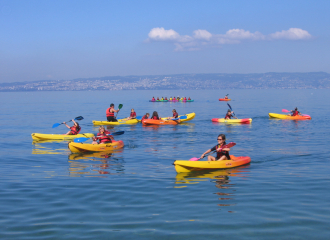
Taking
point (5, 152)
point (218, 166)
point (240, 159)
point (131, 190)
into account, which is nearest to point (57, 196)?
point (131, 190)

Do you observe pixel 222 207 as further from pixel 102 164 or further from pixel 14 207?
pixel 102 164

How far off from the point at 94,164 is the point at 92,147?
2.89 meters

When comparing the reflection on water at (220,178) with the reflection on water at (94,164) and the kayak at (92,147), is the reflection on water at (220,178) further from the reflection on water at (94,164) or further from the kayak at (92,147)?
the kayak at (92,147)

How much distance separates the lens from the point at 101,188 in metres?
10.6

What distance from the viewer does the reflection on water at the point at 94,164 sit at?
1300 centimetres

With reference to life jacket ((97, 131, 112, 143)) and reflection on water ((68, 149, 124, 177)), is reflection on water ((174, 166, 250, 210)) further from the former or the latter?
life jacket ((97, 131, 112, 143))

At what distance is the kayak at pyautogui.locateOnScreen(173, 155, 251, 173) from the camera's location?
12461 millimetres

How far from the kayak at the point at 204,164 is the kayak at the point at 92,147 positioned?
6442 millimetres

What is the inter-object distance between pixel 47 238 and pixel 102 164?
7.64m

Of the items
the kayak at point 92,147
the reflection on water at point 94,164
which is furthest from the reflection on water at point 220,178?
the kayak at point 92,147

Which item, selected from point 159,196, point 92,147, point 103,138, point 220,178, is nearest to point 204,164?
point 220,178

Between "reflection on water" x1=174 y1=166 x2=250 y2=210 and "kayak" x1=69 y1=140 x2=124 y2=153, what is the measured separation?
6.51m

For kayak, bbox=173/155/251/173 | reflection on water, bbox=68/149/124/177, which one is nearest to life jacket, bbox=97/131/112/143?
reflection on water, bbox=68/149/124/177

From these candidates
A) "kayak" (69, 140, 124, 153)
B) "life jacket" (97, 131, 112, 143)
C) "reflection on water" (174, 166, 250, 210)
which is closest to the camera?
"reflection on water" (174, 166, 250, 210)
